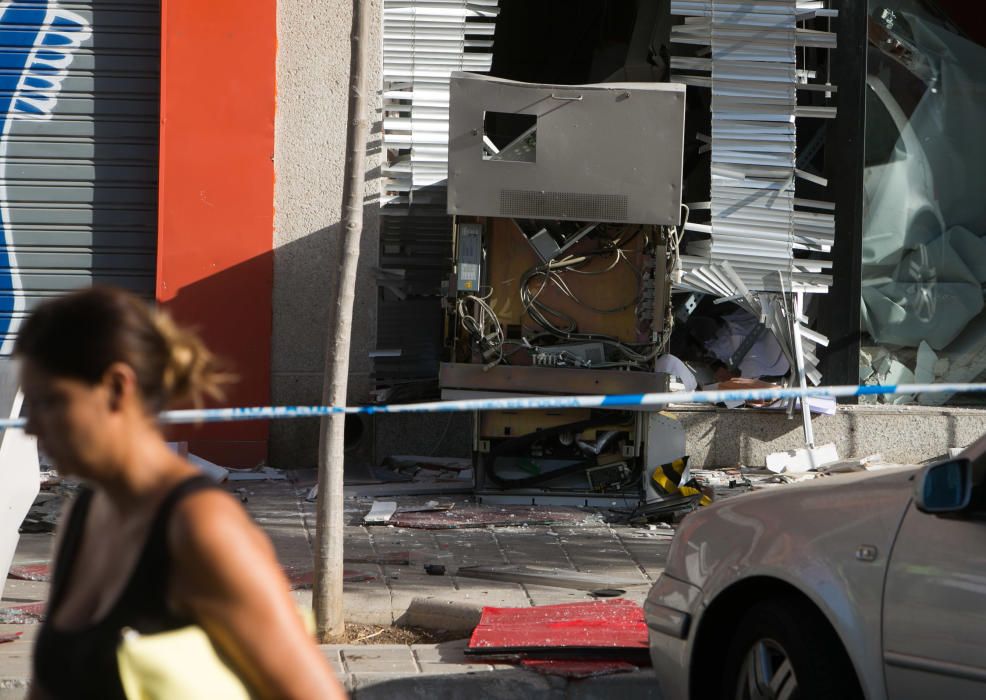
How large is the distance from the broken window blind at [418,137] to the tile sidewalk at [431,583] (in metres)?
1.85

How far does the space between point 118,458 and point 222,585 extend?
0.27 metres

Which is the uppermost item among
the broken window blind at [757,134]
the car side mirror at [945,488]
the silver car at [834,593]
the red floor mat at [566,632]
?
the broken window blind at [757,134]

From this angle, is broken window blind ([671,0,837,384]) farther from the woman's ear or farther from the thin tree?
the woman's ear

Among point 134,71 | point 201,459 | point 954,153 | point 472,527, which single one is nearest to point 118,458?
point 472,527

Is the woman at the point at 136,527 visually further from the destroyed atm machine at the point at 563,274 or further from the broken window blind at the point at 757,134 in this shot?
the broken window blind at the point at 757,134

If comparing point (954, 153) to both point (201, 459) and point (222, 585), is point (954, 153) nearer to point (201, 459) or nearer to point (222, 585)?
point (201, 459)

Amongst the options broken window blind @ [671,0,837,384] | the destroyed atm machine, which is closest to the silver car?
the destroyed atm machine

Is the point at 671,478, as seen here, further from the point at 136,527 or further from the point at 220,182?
the point at 136,527

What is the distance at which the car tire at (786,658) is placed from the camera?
3795 mm

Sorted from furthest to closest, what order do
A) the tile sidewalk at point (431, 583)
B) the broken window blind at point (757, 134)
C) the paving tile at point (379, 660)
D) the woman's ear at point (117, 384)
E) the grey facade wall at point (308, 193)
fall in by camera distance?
the grey facade wall at point (308, 193) → the broken window blind at point (757, 134) → the paving tile at point (379, 660) → the tile sidewalk at point (431, 583) → the woman's ear at point (117, 384)

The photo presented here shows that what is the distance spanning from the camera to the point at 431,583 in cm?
698

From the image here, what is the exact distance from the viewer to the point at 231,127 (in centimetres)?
1034

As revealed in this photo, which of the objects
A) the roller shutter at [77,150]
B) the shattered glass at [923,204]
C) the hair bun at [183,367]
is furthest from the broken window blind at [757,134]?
the hair bun at [183,367]

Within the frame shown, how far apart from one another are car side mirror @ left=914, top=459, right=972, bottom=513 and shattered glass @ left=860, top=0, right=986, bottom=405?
→ 7.43 meters
